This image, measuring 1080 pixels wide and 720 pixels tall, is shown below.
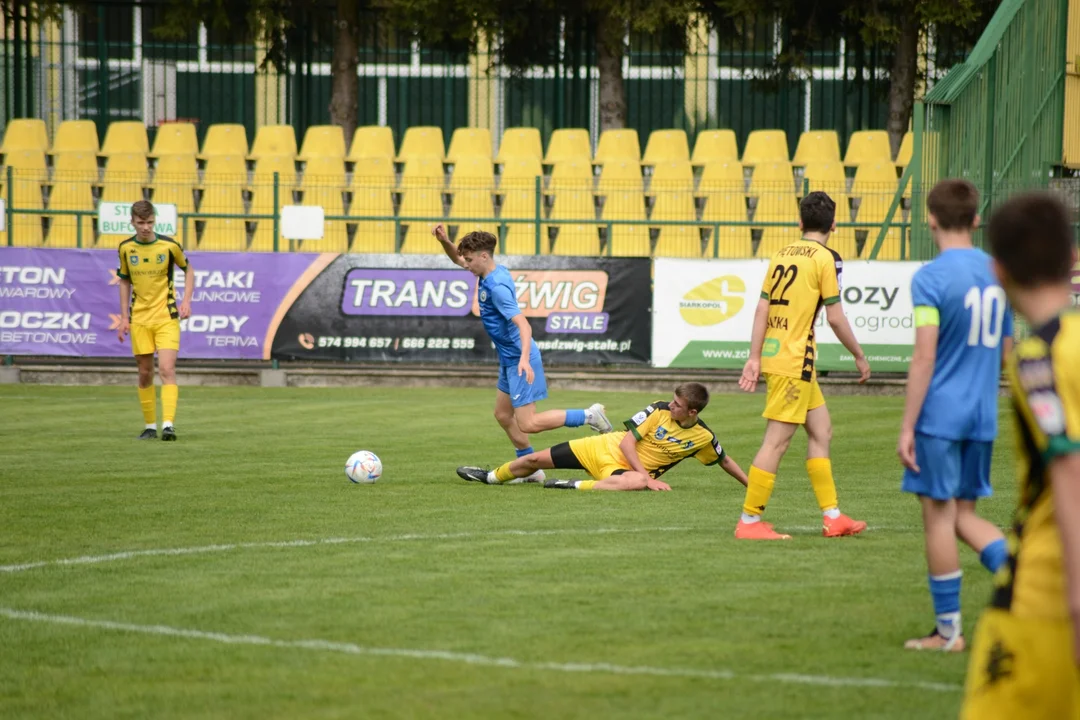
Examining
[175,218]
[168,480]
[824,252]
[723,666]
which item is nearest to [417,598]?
[723,666]

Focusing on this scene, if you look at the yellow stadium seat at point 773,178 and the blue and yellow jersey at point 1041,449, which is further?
the yellow stadium seat at point 773,178

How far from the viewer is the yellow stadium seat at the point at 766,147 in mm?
25500

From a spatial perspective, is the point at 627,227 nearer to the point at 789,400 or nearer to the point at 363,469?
the point at 363,469

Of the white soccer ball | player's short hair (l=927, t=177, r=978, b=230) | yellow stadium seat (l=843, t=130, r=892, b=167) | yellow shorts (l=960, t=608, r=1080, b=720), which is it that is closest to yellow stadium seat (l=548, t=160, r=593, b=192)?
yellow stadium seat (l=843, t=130, r=892, b=167)

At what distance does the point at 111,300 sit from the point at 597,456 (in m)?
12.5

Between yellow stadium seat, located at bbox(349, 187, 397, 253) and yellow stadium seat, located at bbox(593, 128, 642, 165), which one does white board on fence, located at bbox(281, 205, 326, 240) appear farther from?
yellow stadium seat, located at bbox(593, 128, 642, 165)

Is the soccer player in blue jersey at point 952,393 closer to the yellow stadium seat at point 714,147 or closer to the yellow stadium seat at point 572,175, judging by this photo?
the yellow stadium seat at point 572,175

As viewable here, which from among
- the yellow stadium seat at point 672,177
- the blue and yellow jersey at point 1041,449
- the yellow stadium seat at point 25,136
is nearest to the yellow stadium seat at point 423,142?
the yellow stadium seat at point 672,177

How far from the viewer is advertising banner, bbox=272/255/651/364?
68.1ft

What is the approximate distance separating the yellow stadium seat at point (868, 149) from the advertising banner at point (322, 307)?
22.7ft

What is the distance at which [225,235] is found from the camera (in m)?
23.4

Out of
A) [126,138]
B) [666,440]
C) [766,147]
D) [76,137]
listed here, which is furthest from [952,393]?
[76,137]

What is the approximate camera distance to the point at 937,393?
532 centimetres

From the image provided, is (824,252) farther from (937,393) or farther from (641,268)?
(641,268)
